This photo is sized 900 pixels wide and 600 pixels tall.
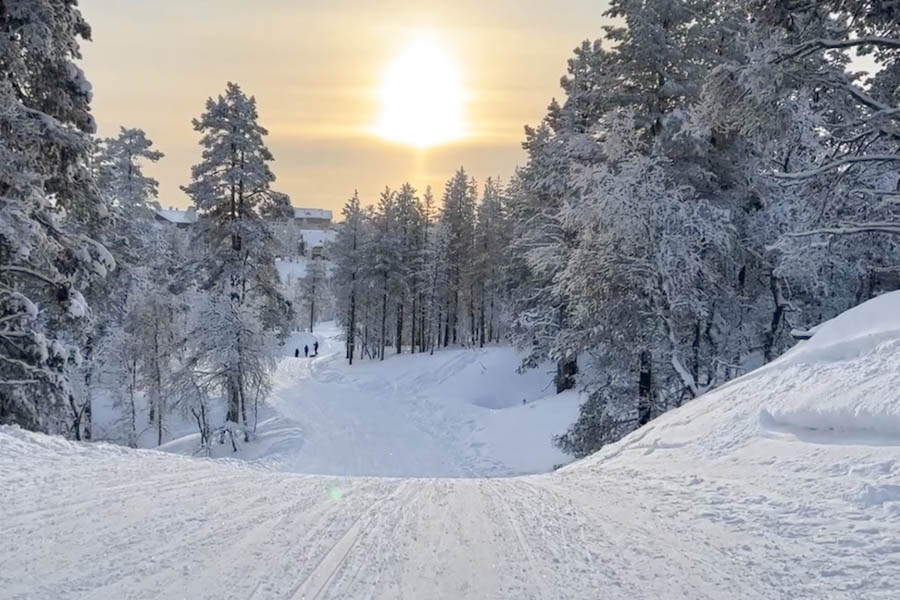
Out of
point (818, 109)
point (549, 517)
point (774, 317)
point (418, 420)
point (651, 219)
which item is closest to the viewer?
point (549, 517)

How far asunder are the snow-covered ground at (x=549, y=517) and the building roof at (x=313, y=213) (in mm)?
166685

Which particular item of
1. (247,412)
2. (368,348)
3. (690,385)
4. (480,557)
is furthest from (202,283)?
(368,348)

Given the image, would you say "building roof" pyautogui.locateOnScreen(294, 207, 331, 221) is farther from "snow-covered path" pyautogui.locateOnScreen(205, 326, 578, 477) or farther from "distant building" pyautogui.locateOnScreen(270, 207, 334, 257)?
"snow-covered path" pyautogui.locateOnScreen(205, 326, 578, 477)

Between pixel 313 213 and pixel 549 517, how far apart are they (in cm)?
17568

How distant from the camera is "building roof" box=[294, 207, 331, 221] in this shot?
169250 mm

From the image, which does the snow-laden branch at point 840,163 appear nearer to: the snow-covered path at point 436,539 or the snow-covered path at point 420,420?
the snow-covered path at point 436,539

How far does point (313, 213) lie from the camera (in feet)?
571

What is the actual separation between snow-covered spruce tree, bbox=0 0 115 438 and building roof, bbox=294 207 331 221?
161652 mm

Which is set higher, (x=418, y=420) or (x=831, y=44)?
(x=831, y=44)

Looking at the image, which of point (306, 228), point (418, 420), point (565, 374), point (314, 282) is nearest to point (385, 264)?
point (418, 420)

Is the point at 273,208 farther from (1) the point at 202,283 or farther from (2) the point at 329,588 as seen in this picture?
(2) the point at 329,588

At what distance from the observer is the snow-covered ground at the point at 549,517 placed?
3859 millimetres

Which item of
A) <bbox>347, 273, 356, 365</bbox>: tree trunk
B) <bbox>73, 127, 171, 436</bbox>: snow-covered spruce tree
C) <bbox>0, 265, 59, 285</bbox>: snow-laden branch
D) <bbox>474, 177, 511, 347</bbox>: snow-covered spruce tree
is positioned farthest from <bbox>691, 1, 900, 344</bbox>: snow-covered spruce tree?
<bbox>347, 273, 356, 365</bbox>: tree trunk

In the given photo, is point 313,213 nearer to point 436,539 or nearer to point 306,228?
point 306,228
